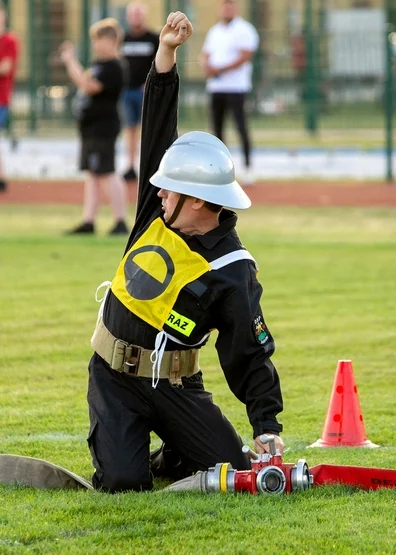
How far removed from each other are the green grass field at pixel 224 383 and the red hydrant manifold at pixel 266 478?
6 centimetres

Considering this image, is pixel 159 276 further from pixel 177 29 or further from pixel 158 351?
pixel 177 29

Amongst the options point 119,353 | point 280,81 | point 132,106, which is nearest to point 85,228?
point 132,106

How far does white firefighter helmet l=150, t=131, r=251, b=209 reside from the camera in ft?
16.8

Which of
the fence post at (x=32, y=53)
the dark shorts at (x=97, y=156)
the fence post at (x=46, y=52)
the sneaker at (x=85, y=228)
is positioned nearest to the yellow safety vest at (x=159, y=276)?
the dark shorts at (x=97, y=156)

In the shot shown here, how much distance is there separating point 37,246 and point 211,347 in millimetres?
4890

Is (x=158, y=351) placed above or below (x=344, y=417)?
above

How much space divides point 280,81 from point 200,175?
21.5 m

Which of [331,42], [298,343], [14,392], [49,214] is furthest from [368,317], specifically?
[331,42]

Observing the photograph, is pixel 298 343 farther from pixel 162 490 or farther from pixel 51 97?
pixel 51 97

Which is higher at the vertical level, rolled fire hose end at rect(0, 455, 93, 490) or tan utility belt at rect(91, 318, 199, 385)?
tan utility belt at rect(91, 318, 199, 385)

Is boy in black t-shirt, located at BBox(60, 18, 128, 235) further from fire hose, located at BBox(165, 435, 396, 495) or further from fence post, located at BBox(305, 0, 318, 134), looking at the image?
fence post, located at BBox(305, 0, 318, 134)

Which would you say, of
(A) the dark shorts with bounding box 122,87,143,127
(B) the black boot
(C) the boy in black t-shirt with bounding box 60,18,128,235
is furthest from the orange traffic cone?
(A) the dark shorts with bounding box 122,87,143,127

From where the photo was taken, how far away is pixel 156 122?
5602 mm

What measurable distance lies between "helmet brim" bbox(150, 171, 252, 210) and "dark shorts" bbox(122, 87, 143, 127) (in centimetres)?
1392
